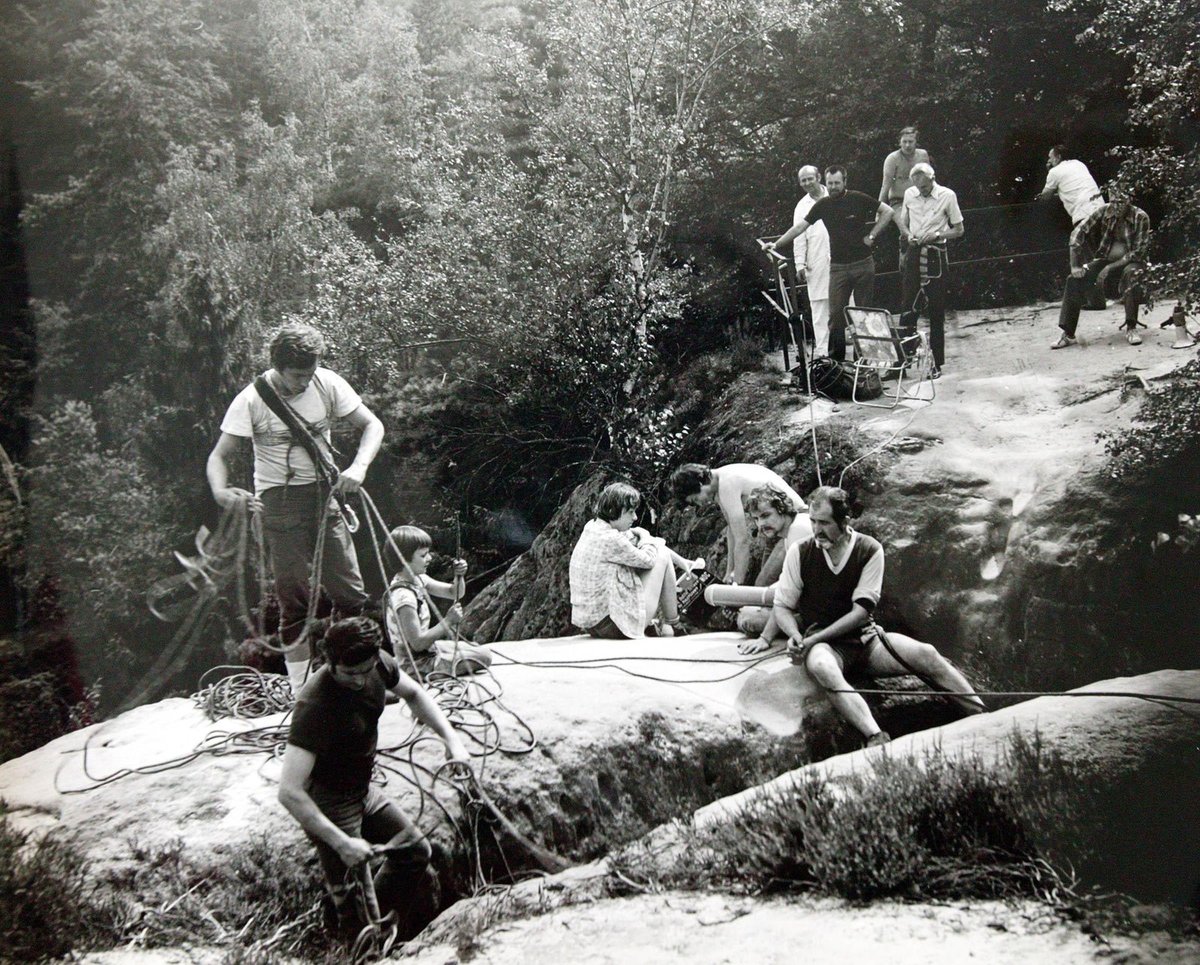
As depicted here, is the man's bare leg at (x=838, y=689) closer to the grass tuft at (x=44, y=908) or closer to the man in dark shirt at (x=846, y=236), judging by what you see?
the man in dark shirt at (x=846, y=236)

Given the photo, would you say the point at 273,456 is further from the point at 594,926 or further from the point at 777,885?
the point at 777,885

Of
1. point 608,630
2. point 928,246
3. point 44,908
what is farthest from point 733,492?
point 44,908

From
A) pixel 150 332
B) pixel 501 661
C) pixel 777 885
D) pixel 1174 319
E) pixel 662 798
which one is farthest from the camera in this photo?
pixel 150 332

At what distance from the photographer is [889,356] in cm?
450

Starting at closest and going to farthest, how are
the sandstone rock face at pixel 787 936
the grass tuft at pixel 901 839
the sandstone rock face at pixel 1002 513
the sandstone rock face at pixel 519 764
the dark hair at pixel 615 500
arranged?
the sandstone rock face at pixel 787 936 → the grass tuft at pixel 901 839 → the sandstone rock face at pixel 519 764 → the sandstone rock face at pixel 1002 513 → the dark hair at pixel 615 500

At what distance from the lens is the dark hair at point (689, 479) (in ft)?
14.8

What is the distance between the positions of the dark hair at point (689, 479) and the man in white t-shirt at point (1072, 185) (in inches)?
71.1

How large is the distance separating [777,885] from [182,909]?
5.75 feet

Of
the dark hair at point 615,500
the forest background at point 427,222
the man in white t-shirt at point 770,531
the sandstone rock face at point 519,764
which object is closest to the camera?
the sandstone rock face at point 519,764

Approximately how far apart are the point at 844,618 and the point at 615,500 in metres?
1.17

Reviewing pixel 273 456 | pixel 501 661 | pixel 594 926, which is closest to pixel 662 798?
pixel 594 926

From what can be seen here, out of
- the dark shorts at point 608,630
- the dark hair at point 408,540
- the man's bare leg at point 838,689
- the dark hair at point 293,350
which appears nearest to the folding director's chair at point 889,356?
the man's bare leg at point 838,689

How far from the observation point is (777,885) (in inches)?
116

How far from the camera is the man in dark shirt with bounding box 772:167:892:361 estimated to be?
15.0 feet
